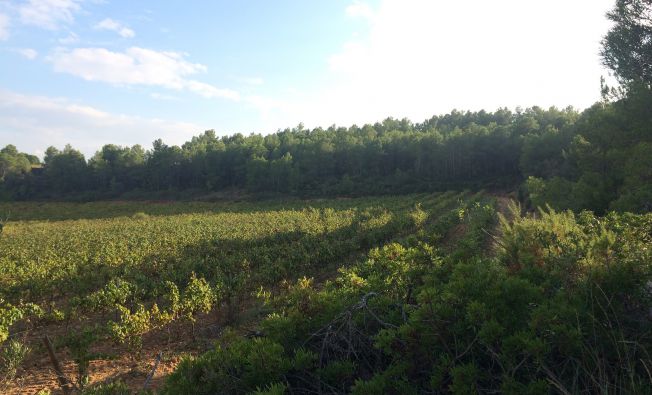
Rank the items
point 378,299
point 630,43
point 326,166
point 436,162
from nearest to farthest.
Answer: point 378,299, point 630,43, point 436,162, point 326,166

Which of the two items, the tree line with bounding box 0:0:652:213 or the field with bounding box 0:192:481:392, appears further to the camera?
the tree line with bounding box 0:0:652:213

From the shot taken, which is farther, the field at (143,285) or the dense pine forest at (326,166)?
the dense pine forest at (326,166)

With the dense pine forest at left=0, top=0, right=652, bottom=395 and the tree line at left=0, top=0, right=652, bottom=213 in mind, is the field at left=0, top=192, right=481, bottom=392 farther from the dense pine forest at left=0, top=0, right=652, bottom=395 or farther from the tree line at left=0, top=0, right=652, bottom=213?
the tree line at left=0, top=0, right=652, bottom=213

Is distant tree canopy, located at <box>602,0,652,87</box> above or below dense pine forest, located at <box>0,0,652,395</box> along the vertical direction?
above

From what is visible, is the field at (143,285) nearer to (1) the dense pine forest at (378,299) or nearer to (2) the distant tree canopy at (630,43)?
(1) the dense pine forest at (378,299)

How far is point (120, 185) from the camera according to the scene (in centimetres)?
8400

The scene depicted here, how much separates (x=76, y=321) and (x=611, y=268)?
14153mm

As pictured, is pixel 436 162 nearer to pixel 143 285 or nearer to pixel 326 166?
pixel 326 166

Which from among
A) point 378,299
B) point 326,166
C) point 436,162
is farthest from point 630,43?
point 326,166

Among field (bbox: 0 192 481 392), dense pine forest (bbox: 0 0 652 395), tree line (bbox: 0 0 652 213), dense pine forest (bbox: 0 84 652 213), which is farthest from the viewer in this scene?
dense pine forest (bbox: 0 84 652 213)

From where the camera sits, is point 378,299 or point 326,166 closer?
point 378,299

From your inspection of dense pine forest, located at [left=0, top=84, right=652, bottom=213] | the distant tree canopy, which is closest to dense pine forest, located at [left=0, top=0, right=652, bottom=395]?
the distant tree canopy

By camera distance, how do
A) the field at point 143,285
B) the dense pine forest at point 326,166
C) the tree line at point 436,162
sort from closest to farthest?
the field at point 143,285, the tree line at point 436,162, the dense pine forest at point 326,166

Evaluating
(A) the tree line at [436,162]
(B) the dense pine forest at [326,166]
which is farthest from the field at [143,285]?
(B) the dense pine forest at [326,166]
